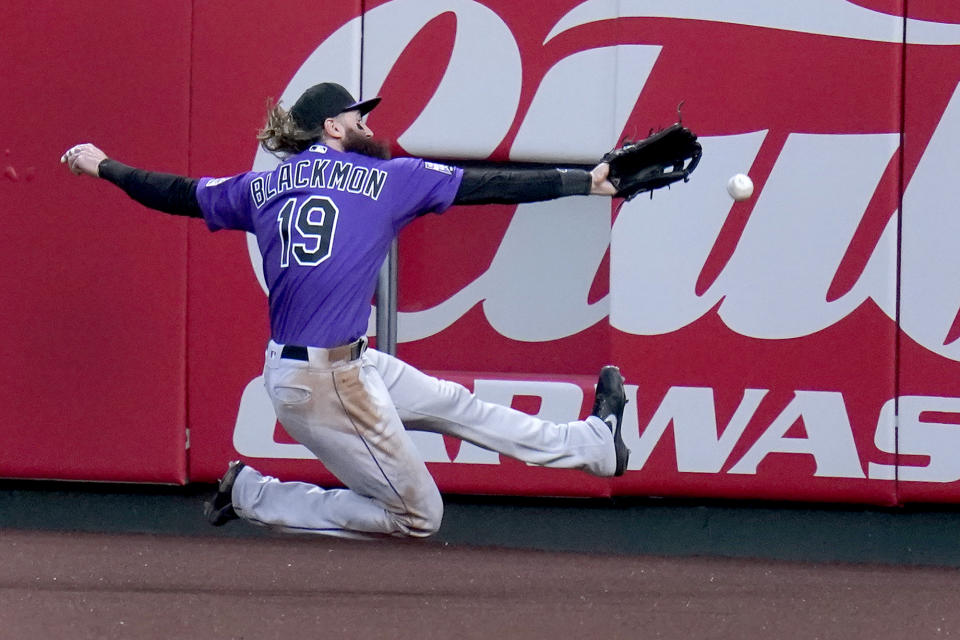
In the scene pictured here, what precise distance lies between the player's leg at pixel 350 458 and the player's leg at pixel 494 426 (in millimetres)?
176

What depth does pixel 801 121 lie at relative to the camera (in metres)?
6.16

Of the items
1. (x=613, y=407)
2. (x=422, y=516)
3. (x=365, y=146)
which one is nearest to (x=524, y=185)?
(x=365, y=146)

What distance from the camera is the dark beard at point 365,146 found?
4469 mm

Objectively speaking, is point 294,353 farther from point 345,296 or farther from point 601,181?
point 601,181

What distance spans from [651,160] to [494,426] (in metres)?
1.08

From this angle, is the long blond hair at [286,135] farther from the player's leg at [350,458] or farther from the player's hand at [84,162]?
the player's leg at [350,458]

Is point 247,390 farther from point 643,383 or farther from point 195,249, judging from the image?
point 643,383

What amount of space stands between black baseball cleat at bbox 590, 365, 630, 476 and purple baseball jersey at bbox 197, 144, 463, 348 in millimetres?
995

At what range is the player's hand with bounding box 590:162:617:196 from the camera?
4316mm

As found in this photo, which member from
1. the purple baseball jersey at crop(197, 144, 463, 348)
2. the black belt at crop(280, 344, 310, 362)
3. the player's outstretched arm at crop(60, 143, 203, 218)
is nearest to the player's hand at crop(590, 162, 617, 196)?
the purple baseball jersey at crop(197, 144, 463, 348)

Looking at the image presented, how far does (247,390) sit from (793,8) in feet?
10.4

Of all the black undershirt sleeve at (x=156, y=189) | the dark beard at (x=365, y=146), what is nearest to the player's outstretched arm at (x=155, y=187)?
the black undershirt sleeve at (x=156, y=189)

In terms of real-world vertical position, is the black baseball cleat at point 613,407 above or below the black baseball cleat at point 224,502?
above

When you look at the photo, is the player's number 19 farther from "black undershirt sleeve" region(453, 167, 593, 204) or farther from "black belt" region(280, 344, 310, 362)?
"black undershirt sleeve" region(453, 167, 593, 204)
